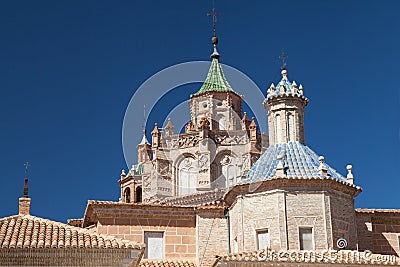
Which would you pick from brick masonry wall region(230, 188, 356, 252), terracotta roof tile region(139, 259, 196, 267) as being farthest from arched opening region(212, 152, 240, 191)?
brick masonry wall region(230, 188, 356, 252)

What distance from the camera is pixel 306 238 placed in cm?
2473

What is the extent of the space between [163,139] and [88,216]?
2106cm

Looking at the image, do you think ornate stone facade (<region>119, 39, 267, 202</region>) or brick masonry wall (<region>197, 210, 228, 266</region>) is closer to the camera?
brick masonry wall (<region>197, 210, 228, 266</region>)

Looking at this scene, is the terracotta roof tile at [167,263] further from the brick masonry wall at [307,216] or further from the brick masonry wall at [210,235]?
the brick masonry wall at [307,216]

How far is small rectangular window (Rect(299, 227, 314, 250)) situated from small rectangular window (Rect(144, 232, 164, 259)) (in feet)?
16.1

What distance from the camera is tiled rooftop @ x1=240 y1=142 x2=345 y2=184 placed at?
25391 millimetres

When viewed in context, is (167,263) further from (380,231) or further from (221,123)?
(221,123)

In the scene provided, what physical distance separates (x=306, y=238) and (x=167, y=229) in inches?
194

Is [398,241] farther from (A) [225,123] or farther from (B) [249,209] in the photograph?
(A) [225,123]

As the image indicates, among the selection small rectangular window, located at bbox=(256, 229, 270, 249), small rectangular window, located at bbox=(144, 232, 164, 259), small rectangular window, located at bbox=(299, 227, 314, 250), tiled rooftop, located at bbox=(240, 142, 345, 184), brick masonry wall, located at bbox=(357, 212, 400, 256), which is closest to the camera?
small rectangular window, located at bbox=(299, 227, 314, 250)

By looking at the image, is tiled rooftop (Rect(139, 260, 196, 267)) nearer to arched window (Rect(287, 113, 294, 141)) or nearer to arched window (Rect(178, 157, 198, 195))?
arched window (Rect(287, 113, 294, 141))

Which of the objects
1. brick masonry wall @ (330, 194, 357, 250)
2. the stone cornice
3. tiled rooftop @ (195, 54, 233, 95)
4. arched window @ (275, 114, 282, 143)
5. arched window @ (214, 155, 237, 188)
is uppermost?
tiled rooftop @ (195, 54, 233, 95)

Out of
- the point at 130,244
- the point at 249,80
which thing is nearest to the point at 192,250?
the point at 130,244

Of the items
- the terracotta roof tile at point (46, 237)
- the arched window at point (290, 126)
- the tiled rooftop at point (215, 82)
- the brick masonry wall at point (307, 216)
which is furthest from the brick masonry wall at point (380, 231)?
the tiled rooftop at point (215, 82)
